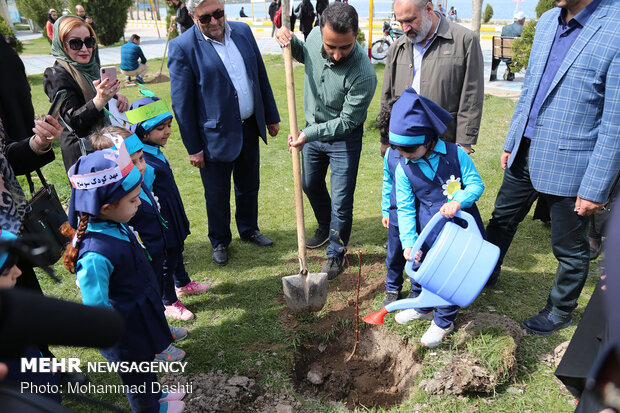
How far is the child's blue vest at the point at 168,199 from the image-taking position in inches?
124

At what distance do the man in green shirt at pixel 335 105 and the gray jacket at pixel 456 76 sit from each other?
0.45 m

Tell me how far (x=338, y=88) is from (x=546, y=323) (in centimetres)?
225

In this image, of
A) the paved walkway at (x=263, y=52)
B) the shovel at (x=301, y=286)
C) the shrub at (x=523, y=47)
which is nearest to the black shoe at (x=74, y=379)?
the shovel at (x=301, y=286)

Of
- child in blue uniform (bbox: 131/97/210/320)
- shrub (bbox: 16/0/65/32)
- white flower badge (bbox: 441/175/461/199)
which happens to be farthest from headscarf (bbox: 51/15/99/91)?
shrub (bbox: 16/0/65/32)

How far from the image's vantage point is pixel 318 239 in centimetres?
441

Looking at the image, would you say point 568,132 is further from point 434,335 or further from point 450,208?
point 434,335

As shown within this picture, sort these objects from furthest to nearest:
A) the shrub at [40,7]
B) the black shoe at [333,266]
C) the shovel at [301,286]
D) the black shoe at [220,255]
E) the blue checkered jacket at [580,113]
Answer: the shrub at [40,7], the black shoe at [220,255], the black shoe at [333,266], the shovel at [301,286], the blue checkered jacket at [580,113]

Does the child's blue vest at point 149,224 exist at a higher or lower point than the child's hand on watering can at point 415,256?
higher

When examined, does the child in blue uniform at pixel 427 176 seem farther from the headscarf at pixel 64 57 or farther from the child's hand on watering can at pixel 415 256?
the headscarf at pixel 64 57

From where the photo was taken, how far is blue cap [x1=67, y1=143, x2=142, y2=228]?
2.07 m

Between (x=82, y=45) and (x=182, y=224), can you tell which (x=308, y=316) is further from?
(x=82, y=45)

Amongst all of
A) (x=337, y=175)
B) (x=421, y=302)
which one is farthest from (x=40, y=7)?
(x=421, y=302)

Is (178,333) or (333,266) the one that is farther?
(333,266)

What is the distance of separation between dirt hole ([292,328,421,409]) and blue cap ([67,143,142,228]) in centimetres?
165
